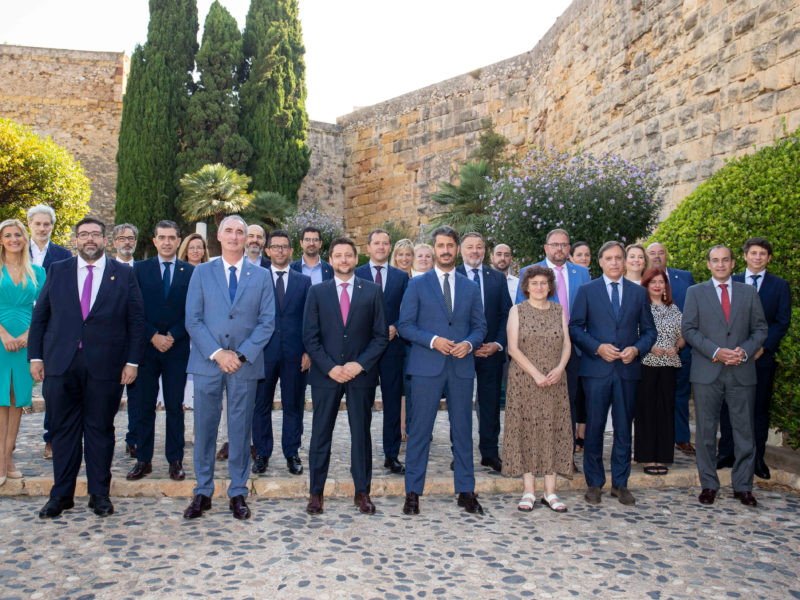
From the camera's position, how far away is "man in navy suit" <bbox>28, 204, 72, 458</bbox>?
4.59 meters

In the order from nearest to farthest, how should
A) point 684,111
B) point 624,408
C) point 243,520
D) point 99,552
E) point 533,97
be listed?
point 99,552 → point 243,520 → point 624,408 → point 684,111 → point 533,97

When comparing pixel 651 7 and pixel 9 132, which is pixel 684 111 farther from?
pixel 9 132

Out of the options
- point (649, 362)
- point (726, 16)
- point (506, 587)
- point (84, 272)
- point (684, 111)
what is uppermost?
point (726, 16)

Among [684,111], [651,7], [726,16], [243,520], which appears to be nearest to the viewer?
[243,520]

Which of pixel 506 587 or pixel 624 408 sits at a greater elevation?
pixel 624 408

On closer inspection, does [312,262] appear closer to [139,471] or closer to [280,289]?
[280,289]

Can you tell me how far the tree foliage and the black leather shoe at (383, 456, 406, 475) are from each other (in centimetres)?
1419

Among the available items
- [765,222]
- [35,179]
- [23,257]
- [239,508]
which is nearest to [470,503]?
[239,508]

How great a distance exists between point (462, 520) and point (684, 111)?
6849 mm

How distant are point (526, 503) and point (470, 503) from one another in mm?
365

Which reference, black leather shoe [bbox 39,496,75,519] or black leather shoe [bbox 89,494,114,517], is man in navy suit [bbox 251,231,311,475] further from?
black leather shoe [bbox 39,496,75,519]

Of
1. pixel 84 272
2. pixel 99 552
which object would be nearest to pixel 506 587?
pixel 99 552

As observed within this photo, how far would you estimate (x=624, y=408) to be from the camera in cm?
428

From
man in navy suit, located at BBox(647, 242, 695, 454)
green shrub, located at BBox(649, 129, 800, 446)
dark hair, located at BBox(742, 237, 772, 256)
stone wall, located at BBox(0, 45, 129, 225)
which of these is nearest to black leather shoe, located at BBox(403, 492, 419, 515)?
man in navy suit, located at BBox(647, 242, 695, 454)
